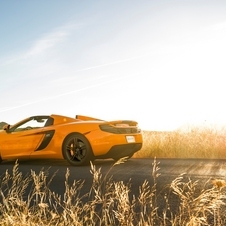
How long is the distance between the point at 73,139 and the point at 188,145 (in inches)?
164

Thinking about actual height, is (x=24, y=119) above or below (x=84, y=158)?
above

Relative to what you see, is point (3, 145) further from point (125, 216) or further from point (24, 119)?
point (125, 216)

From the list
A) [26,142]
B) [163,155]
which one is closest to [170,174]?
[26,142]

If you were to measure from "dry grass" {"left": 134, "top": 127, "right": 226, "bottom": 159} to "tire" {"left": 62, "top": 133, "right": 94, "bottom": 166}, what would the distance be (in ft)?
10.6

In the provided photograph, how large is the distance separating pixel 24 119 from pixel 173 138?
4.72 metres

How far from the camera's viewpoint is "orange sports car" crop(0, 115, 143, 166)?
9.50 meters

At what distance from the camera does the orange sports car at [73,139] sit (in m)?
9.50

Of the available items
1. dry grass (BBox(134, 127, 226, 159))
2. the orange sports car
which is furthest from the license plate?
dry grass (BBox(134, 127, 226, 159))

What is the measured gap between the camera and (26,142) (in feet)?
34.2

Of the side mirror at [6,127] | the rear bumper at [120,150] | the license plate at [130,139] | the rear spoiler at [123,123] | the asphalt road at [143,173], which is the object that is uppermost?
the side mirror at [6,127]

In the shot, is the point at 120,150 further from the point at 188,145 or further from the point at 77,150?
the point at 188,145

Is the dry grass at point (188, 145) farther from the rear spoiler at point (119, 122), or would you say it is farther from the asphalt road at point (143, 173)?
the asphalt road at point (143, 173)

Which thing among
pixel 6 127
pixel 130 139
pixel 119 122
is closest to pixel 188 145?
pixel 130 139

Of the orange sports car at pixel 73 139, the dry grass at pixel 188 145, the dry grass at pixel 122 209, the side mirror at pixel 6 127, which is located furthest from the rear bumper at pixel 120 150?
the dry grass at pixel 122 209
